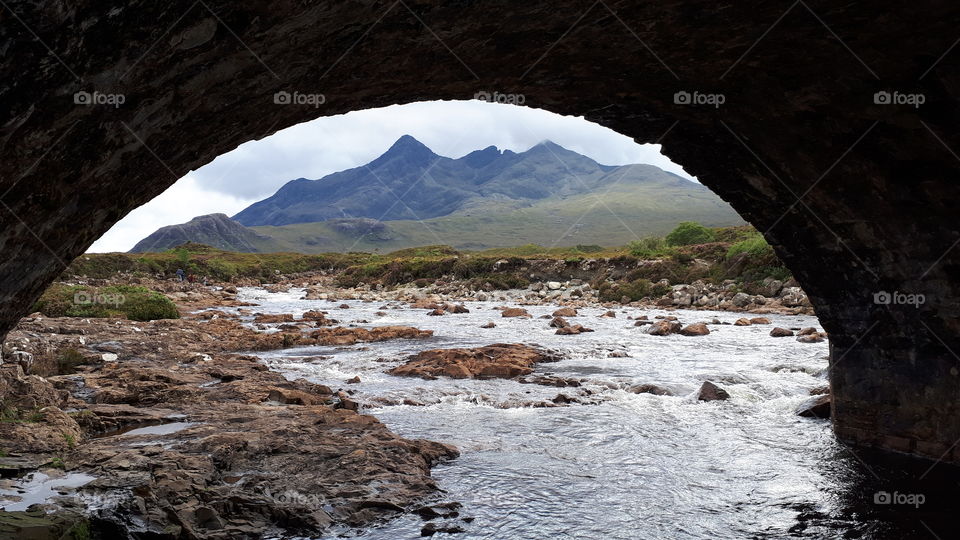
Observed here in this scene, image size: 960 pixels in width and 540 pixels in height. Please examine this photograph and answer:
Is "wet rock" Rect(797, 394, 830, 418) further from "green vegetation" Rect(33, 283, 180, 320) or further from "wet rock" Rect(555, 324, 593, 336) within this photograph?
"green vegetation" Rect(33, 283, 180, 320)

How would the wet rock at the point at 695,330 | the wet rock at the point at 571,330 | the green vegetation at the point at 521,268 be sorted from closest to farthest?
the wet rock at the point at 695,330, the wet rock at the point at 571,330, the green vegetation at the point at 521,268

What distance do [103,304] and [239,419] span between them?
20.8m

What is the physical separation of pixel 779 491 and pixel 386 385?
8840 mm

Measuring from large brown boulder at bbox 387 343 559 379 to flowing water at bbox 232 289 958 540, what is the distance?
0.50 meters

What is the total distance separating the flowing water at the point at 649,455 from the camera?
249 inches

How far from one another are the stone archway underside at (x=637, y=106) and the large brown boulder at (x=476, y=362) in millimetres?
7723

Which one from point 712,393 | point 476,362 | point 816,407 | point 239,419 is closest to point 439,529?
point 239,419

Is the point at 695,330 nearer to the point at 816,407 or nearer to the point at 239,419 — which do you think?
the point at 816,407

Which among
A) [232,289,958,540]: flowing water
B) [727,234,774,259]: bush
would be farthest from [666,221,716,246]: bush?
[232,289,958,540]: flowing water

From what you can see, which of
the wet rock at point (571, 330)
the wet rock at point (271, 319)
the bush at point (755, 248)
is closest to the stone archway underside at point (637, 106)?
the wet rock at point (571, 330)

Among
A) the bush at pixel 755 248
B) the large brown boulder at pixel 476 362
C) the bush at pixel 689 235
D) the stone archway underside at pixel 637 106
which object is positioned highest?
the bush at pixel 689 235

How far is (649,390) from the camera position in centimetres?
1290

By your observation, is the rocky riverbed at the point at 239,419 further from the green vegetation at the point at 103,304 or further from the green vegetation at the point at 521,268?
the green vegetation at the point at 521,268

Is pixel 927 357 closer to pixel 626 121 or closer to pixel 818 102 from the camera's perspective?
pixel 818 102
